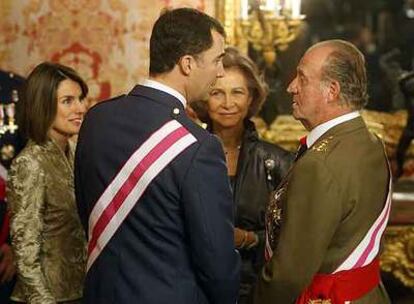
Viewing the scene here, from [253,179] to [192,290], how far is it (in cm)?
84

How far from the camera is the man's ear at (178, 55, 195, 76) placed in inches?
77.2

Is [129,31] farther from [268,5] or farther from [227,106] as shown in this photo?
[227,106]

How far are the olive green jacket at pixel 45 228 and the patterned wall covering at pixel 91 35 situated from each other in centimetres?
169

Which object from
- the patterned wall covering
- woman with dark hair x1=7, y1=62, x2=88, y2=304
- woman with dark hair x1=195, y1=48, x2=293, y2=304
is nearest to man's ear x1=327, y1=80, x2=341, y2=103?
woman with dark hair x1=195, y1=48, x2=293, y2=304

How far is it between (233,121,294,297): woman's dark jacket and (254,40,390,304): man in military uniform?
1.77ft

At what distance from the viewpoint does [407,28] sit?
4449 millimetres

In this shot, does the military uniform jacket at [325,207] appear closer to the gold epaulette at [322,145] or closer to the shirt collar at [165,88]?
the gold epaulette at [322,145]

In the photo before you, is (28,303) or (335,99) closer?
(335,99)

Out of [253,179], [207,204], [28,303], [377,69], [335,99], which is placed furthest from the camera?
[377,69]

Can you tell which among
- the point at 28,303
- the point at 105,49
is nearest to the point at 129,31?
the point at 105,49

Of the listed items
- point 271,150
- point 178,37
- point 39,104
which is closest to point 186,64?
point 178,37

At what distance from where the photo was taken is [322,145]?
2.05 metres

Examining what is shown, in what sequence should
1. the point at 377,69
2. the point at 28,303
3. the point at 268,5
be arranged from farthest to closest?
the point at 377,69 < the point at 268,5 < the point at 28,303

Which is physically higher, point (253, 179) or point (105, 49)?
point (105, 49)
